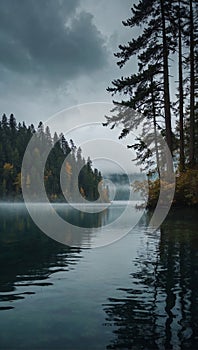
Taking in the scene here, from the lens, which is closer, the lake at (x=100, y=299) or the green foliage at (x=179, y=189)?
the lake at (x=100, y=299)

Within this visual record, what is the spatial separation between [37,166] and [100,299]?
136 meters

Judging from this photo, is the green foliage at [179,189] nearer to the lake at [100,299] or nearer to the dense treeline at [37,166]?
the lake at [100,299]

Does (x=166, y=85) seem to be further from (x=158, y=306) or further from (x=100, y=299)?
(x=158, y=306)

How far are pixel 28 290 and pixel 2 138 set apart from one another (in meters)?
→ 161

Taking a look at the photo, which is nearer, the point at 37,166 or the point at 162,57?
the point at 162,57

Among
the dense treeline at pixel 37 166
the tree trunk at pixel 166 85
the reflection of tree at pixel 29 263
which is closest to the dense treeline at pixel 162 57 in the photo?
the tree trunk at pixel 166 85

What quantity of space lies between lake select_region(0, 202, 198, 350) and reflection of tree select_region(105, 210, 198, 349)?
0.04ft

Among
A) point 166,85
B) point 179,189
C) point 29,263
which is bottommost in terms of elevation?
point 29,263

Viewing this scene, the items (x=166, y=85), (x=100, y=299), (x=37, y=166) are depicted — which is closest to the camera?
(x=100, y=299)

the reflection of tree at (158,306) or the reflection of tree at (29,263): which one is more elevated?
the reflection of tree at (158,306)

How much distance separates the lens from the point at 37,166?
5418 inches

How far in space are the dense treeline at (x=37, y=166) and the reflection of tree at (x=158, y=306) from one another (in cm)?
11907

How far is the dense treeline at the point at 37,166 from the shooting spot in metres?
138

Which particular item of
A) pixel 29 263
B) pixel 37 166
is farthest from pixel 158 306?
Answer: pixel 37 166
